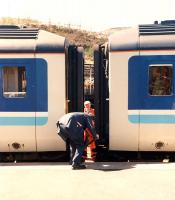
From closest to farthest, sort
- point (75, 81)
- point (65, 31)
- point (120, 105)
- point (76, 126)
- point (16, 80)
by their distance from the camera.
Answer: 1. point (76, 126)
2. point (120, 105)
3. point (16, 80)
4. point (75, 81)
5. point (65, 31)

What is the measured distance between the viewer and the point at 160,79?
10.7 m

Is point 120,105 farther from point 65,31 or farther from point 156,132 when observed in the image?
point 65,31

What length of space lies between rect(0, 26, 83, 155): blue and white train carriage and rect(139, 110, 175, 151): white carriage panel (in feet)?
6.31

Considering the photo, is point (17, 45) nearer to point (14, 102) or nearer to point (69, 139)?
point (14, 102)

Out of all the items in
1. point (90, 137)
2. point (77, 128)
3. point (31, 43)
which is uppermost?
point (31, 43)

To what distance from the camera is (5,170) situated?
963 centimetres

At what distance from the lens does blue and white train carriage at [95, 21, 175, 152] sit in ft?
34.8

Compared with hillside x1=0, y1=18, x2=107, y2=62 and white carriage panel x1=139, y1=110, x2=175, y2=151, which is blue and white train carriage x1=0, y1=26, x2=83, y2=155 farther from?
hillside x1=0, y1=18, x2=107, y2=62

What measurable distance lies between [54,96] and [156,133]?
257 centimetres

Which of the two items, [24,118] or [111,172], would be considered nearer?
[111,172]

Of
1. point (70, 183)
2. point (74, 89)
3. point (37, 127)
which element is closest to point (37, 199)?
point (70, 183)

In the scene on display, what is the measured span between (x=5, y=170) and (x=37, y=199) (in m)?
2.25

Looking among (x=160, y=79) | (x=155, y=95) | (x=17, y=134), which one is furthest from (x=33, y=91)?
(x=160, y=79)

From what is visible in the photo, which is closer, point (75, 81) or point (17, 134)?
point (17, 134)
